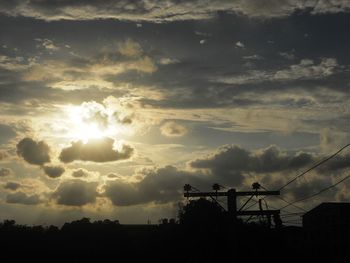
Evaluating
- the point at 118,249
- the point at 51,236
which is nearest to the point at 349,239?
the point at 118,249

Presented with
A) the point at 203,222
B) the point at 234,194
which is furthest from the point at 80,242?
the point at 234,194

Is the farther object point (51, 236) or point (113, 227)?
point (113, 227)

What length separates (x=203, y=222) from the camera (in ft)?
131

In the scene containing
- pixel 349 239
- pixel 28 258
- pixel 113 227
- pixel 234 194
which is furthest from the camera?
pixel 113 227

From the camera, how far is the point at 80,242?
4959cm

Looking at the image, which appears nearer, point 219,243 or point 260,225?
point 219,243

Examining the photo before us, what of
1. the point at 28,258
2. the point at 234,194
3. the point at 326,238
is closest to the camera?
the point at 234,194

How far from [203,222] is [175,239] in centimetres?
556

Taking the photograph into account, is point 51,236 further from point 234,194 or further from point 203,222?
point 234,194

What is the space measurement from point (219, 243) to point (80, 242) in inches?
809

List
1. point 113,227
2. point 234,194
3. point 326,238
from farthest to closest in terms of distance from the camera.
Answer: point 113,227 < point 326,238 < point 234,194

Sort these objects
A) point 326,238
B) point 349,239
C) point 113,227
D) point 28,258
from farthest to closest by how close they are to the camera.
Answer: point 113,227 < point 326,238 < point 349,239 < point 28,258

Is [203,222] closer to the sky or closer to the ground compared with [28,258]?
closer to the sky

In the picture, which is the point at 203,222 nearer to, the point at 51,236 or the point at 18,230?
the point at 51,236
